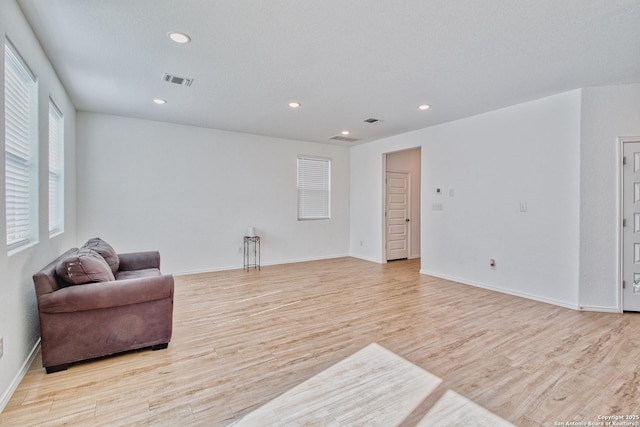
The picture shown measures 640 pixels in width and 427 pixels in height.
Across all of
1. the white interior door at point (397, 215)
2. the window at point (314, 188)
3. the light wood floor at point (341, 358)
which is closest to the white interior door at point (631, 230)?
the light wood floor at point (341, 358)

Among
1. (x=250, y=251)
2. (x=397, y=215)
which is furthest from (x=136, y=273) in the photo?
(x=397, y=215)

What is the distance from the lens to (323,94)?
3.99m

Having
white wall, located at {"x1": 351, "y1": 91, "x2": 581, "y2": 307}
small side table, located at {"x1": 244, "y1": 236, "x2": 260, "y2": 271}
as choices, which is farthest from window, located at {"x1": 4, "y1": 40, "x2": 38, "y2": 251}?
white wall, located at {"x1": 351, "y1": 91, "x2": 581, "y2": 307}

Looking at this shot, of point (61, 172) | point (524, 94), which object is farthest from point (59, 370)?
point (524, 94)

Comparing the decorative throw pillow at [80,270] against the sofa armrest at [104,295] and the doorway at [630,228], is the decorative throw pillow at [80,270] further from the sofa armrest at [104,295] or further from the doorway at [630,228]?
the doorway at [630,228]

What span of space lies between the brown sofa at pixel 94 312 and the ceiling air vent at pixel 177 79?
209 cm

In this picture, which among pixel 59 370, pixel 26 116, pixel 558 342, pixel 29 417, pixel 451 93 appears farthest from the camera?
pixel 451 93

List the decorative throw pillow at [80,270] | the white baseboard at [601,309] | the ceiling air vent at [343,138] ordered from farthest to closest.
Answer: the ceiling air vent at [343,138] < the white baseboard at [601,309] < the decorative throw pillow at [80,270]

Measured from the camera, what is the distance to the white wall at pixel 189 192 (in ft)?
16.2

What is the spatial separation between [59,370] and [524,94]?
5.62m

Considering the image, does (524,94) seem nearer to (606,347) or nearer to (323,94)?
(323,94)

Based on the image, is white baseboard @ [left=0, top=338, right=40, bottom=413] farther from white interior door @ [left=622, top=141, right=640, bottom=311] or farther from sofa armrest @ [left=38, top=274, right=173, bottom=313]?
white interior door @ [left=622, top=141, right=640, bottom=311]

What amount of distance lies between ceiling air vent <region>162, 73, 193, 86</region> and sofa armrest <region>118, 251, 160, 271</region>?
2.20 m

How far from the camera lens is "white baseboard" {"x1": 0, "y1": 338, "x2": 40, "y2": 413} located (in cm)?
194
